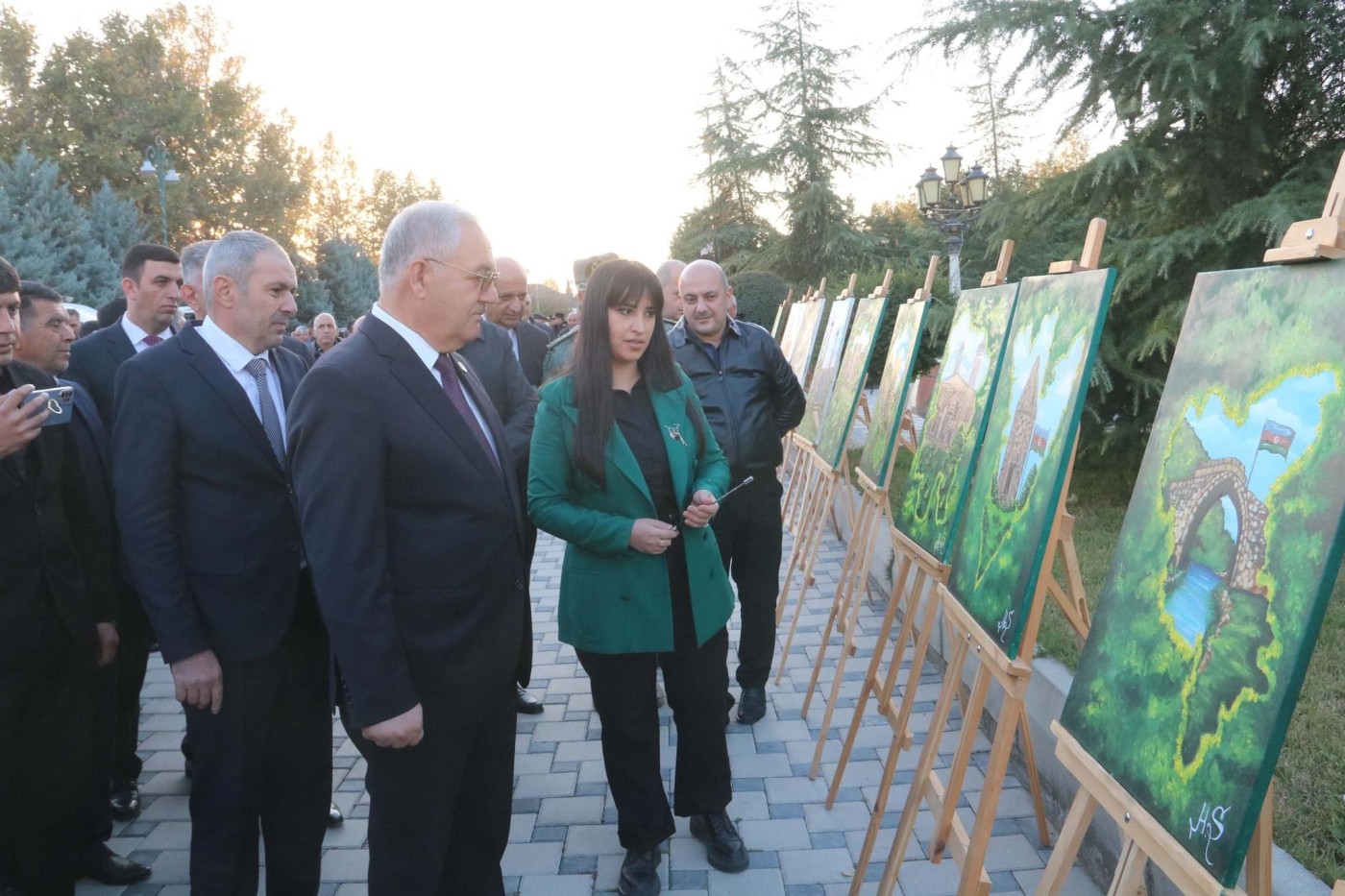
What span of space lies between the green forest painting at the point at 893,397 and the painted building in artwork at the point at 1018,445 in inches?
54.5

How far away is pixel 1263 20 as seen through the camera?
5016mm

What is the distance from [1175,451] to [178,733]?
14.9 feet

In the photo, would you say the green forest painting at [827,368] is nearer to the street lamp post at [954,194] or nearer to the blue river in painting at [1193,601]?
the blue river in painting at [1193,601]

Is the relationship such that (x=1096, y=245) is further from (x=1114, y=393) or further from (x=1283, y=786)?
(x=1114, y=393)

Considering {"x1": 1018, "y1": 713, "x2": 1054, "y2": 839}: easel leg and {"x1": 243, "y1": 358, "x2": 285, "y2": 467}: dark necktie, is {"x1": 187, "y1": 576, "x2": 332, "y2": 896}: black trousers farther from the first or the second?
{"x1": 1018, "y1": 713, "x2": 1054, "y2": 839}: easel leg

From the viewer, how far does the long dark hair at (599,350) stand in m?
2.74

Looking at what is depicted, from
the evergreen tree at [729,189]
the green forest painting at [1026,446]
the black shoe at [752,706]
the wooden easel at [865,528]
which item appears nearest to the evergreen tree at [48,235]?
the evergreen tree at [729,189]

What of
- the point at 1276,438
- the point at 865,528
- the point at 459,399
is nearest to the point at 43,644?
the point at 459,399

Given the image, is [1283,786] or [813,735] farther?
[813,735]

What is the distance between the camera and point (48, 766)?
2697mm

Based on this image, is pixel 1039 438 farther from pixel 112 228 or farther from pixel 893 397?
pixel 112 228

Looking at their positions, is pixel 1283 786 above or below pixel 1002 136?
below

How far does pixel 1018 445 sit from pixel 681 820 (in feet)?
Answer: 6.57

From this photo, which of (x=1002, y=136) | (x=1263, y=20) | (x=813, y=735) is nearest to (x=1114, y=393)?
(x=1263, y=20)
